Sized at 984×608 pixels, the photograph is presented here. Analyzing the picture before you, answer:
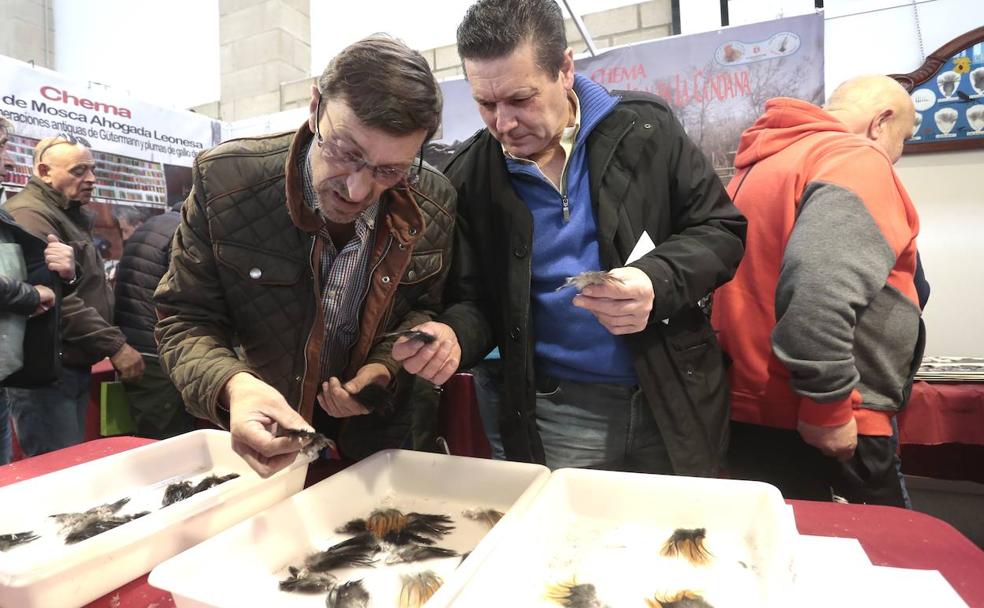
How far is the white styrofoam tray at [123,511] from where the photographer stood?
853 mm

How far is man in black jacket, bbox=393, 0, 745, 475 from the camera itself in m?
1.43

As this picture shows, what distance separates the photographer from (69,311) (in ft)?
9.93

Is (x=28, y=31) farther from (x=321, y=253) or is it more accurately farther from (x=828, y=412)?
(x=828, y=412)

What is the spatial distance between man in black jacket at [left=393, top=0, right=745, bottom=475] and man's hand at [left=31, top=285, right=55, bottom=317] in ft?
7.07

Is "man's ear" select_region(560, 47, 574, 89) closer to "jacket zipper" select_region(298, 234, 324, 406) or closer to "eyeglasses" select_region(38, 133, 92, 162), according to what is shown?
"jacket zipper" select_region(298, 234, 324, 406)

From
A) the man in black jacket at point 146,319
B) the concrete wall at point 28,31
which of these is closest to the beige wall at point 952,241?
the man in black jacket at point 146,319

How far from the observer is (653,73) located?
354 centimetres

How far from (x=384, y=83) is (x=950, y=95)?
3.50m

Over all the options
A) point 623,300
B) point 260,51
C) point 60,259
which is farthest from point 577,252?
point 260,51

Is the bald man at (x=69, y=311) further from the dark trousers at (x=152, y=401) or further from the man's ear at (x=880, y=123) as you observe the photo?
the man's ear at (x=880, y=123)

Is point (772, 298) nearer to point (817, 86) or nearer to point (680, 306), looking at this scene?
point (680, 306)

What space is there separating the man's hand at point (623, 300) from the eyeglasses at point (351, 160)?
18.6 inches

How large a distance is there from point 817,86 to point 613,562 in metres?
3.10

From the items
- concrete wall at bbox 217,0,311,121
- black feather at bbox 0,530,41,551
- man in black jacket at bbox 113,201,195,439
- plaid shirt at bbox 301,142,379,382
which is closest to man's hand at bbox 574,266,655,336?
plaid shirt at bbox 301,142,379,382
